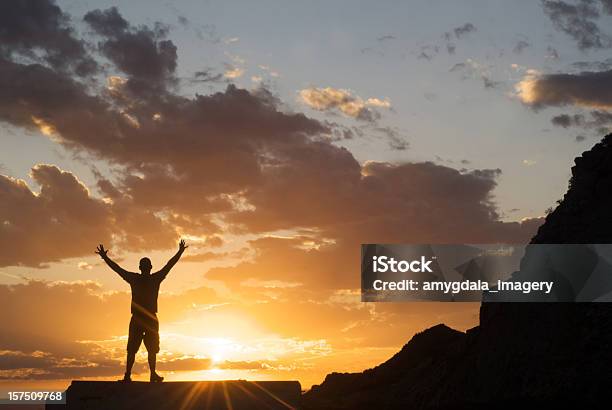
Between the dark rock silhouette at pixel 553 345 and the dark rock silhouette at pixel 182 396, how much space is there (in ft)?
109

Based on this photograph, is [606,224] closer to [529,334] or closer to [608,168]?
[608,168]

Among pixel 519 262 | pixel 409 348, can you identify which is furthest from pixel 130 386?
pixel 409 348

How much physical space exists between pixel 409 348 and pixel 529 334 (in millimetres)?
70603

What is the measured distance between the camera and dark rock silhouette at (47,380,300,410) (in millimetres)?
17250

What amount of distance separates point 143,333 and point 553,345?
39.3 meters

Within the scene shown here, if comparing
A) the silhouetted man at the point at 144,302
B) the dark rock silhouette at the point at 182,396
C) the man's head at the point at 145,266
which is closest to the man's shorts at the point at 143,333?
the silhouetted man at the point at 144,302

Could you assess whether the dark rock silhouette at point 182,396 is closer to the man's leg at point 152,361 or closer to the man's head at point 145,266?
the man's leg at point 152,361

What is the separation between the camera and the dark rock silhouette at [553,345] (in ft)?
155

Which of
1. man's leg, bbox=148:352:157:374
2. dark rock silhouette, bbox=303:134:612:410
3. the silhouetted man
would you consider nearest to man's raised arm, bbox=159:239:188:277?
the silhouetted man

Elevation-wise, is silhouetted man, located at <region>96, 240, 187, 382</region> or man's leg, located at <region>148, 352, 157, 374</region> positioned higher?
silhouetted man, located at <region>96, 240, 187, 382</region>

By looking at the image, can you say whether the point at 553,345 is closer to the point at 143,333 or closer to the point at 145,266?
the point at 143,333

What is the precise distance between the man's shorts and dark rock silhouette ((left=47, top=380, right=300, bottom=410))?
4.33ft

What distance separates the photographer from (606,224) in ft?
173

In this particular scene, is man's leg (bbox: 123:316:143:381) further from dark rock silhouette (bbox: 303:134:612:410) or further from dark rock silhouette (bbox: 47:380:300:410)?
dark rock silhouette (bbox: 303:134:612:410)
